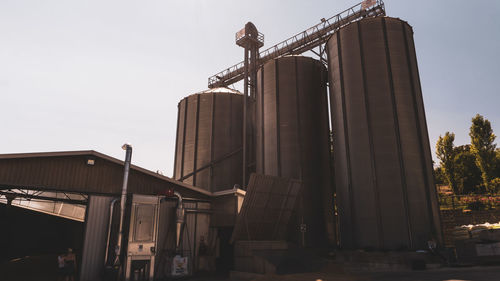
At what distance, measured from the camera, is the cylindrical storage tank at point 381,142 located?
76.8ft

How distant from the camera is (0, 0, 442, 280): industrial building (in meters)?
18.5

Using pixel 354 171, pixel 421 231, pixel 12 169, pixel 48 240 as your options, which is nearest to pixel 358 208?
pixel 354 171

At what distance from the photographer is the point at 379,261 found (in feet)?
71.7

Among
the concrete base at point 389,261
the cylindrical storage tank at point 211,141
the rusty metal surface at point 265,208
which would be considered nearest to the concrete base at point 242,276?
the rusty metal surface at point 265,208

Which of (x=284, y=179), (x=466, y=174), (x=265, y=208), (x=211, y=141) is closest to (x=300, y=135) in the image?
(x=284, y=179)

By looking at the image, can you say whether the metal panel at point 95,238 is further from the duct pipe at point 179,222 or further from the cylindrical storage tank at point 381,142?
the cylindrical storage tank at point 381,142

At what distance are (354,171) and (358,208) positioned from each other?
2.79 meters

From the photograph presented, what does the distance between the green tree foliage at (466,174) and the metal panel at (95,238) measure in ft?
159

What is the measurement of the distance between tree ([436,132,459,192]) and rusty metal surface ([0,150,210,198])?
144 ft

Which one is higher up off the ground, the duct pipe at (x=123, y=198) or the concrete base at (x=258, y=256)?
the duct pipe at (x=123, y=198)

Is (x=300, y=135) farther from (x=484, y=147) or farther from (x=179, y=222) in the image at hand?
(x=484, y=147)

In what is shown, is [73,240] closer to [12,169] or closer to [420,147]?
[12,169]

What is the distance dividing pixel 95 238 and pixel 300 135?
19078 millimetres

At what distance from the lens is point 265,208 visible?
2222 cm
